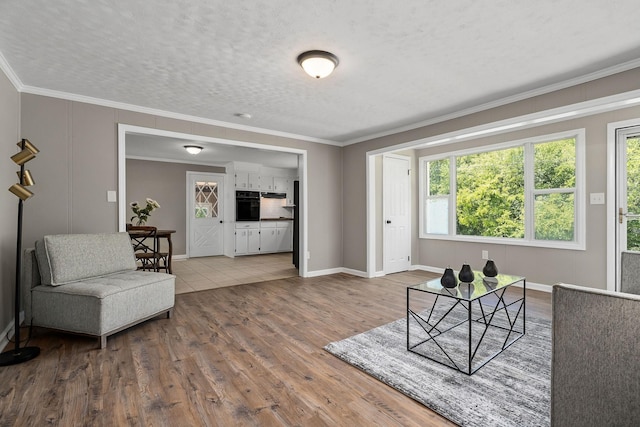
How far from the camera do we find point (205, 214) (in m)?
8.02

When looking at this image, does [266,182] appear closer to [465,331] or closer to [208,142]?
[208,142]

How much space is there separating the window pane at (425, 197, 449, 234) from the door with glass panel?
227 centimetres

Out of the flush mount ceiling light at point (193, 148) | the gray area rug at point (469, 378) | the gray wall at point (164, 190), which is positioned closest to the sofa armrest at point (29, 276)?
the gray area rug at point (469, 378)

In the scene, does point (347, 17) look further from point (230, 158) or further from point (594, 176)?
point (230, 158)

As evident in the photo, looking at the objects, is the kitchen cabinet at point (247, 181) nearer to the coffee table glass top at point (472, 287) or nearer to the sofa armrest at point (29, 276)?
the sofa armrest at point (29, 276)

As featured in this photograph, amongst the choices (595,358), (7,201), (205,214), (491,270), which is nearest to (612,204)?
(491,270)

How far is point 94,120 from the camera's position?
3.58m

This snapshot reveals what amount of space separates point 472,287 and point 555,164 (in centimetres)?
294

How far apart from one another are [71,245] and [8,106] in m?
1.35

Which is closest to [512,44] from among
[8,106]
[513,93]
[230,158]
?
[513,93]

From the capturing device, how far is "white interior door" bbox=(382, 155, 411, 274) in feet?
18.1

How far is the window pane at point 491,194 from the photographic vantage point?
15.5 ft

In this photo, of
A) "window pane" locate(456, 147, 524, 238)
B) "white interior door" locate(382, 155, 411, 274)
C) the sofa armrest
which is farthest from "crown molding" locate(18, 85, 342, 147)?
"window pane" locate(456, 147, 524, 238)

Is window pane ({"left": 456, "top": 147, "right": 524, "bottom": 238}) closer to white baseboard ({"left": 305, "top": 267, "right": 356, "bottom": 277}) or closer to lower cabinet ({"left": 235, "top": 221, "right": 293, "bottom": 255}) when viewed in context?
white baseboard ({"left": 305, "top": 267, "right": 356, "bottom": 277})
